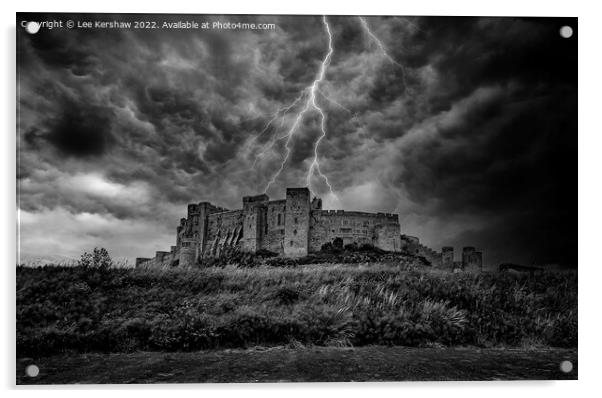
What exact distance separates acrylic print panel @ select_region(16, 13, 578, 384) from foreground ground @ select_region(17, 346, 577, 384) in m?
0.03

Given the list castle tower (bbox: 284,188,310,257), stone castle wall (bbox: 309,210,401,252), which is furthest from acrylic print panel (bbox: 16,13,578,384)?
castle tower (bbox: 284,188,310,257)

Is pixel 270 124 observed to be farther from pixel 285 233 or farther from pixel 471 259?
pixel 285 233

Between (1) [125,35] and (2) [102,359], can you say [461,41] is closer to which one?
(1) [125,35]

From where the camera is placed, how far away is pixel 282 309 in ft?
21.7

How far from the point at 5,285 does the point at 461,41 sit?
7.19 meters

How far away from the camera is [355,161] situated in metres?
8.59

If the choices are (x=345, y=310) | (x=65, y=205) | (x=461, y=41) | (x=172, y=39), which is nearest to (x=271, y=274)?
(x=345, y=310)

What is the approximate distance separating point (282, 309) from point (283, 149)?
302 cm

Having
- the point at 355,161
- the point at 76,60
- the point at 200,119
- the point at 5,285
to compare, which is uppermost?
the point at 76,60

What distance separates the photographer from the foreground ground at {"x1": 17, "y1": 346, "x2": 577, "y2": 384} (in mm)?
5570

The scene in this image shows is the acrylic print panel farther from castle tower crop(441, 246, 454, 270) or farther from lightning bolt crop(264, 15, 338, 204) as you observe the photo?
castle tower crop(441, 246, 454, 270)

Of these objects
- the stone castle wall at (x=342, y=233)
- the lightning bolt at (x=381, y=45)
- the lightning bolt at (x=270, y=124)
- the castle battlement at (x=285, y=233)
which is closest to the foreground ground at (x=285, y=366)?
the lightning bolt at (x=270, y=124)

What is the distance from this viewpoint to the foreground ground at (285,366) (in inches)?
219

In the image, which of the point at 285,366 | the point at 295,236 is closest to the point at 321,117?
the point at 285,366
